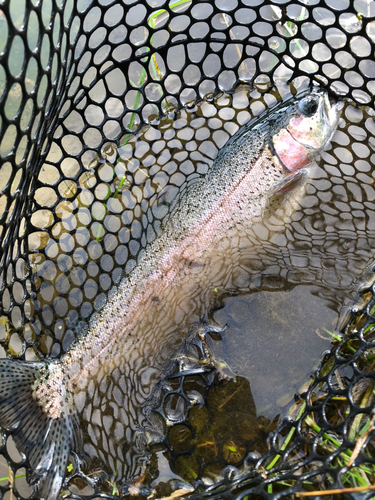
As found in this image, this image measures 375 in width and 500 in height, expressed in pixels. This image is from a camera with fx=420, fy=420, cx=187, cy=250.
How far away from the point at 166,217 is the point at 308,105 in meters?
1.05

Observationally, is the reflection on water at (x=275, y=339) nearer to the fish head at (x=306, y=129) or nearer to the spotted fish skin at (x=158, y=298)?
the spotted fish skin at (x=158, y=298)

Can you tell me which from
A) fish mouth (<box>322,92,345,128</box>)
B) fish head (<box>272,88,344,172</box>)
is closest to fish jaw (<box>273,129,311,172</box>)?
fish head (<box>272,88,344,172</box>)

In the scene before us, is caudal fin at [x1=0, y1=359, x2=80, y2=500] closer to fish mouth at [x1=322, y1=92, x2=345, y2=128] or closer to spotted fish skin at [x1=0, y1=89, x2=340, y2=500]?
spotted fish skin at [x1=0, y1=89, x2=340, y2=500]

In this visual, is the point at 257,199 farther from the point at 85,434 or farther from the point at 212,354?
the point at 85,434

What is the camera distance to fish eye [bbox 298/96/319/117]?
2445 millimetres

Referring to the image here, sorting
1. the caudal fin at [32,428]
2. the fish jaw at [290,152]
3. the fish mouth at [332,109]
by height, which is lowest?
the caudal fin at [32,428]

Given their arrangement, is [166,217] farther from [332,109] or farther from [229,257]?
[332,109]

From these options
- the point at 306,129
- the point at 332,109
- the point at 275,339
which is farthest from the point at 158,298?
the point at 332,109

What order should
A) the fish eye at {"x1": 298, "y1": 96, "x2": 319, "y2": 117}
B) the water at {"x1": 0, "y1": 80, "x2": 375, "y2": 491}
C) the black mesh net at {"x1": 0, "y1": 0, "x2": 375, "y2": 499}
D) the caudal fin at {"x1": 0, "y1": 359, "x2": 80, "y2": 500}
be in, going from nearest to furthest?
the caudal fin at {"x1": 0, "y1": 359, "x2": 80, "y2": 500}, the black mesh net at {"x1": 0, "y1": 0, "x2": 375, "y2": 499}, the water at {"x1": 0, "y1": 80, "x2": 375, "y2": 491}, the fish eye at {"x1": 298, "y1": 96, "x2": 319, "y2": 117}

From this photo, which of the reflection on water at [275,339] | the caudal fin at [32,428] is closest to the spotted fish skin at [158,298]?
the caudal fin at [32,428]

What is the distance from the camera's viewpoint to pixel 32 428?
6.14 ft

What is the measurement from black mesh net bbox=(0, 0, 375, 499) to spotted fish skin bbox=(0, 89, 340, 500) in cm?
7

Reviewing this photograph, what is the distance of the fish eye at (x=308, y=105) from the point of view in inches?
96.3

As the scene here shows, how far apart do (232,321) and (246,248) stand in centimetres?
44
